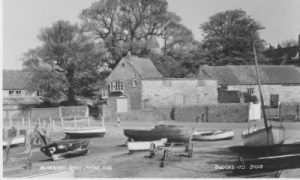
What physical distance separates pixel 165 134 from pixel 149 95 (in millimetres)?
14645

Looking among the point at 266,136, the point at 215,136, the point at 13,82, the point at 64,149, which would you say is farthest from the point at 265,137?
the point at 13,82

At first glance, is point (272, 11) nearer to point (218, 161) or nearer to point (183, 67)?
point (218, 161)

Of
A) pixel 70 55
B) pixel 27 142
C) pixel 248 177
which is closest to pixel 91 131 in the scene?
pixel 27 142

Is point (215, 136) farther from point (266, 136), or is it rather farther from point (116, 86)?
point (116, 86)

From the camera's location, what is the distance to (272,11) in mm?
12719

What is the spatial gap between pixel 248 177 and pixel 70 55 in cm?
2147

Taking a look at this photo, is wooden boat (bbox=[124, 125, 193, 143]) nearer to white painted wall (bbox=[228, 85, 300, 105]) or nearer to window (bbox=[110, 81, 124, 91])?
window (bbox=[110, 81, 124, 91])

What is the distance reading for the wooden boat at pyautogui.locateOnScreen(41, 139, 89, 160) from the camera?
13.9 metres

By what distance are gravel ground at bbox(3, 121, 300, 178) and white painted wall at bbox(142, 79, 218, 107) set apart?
13.7 metres

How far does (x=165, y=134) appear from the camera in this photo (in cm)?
1625

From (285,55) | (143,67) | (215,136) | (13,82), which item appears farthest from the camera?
(285,55)

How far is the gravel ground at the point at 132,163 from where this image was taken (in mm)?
11398

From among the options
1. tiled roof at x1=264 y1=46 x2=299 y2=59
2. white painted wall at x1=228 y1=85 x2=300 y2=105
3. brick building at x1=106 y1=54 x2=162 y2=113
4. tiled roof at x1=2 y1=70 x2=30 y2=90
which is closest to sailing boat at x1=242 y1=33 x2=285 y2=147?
brick building at x1=106 y1=54 x2=162 y2=113

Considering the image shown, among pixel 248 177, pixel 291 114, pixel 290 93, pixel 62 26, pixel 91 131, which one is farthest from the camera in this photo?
pixel 290 93
